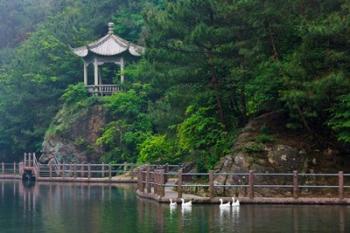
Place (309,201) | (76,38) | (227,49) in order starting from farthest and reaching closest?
(76,38)
(227,49)
(309,201)

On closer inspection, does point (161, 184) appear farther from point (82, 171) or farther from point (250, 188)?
point (82, 171)

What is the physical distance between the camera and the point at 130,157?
147 feet

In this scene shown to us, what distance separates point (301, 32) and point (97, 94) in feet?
78.6

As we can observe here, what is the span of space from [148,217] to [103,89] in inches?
1048

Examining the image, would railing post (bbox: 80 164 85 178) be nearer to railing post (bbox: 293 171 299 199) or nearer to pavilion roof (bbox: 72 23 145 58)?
pavilion roof (bbox: 72 23 145 58)

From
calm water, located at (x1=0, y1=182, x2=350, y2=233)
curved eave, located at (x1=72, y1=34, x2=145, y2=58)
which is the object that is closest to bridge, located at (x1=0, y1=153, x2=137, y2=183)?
curved eave, located at (x1=72, y1=34, x2=145, y2=58)

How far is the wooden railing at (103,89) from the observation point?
48250 millimetres

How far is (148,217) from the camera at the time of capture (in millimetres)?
22406

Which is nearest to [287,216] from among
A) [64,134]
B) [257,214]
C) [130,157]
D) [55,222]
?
[257,214]

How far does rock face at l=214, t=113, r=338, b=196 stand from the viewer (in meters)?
26.6

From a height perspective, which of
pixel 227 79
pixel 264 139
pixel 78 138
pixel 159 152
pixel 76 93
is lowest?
pixel 159 152

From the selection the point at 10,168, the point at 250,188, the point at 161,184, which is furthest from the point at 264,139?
the point at 10,168

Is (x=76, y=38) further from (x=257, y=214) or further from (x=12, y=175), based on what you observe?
(x=257, y=214)

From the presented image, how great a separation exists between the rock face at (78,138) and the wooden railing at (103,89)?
1.16 metres
